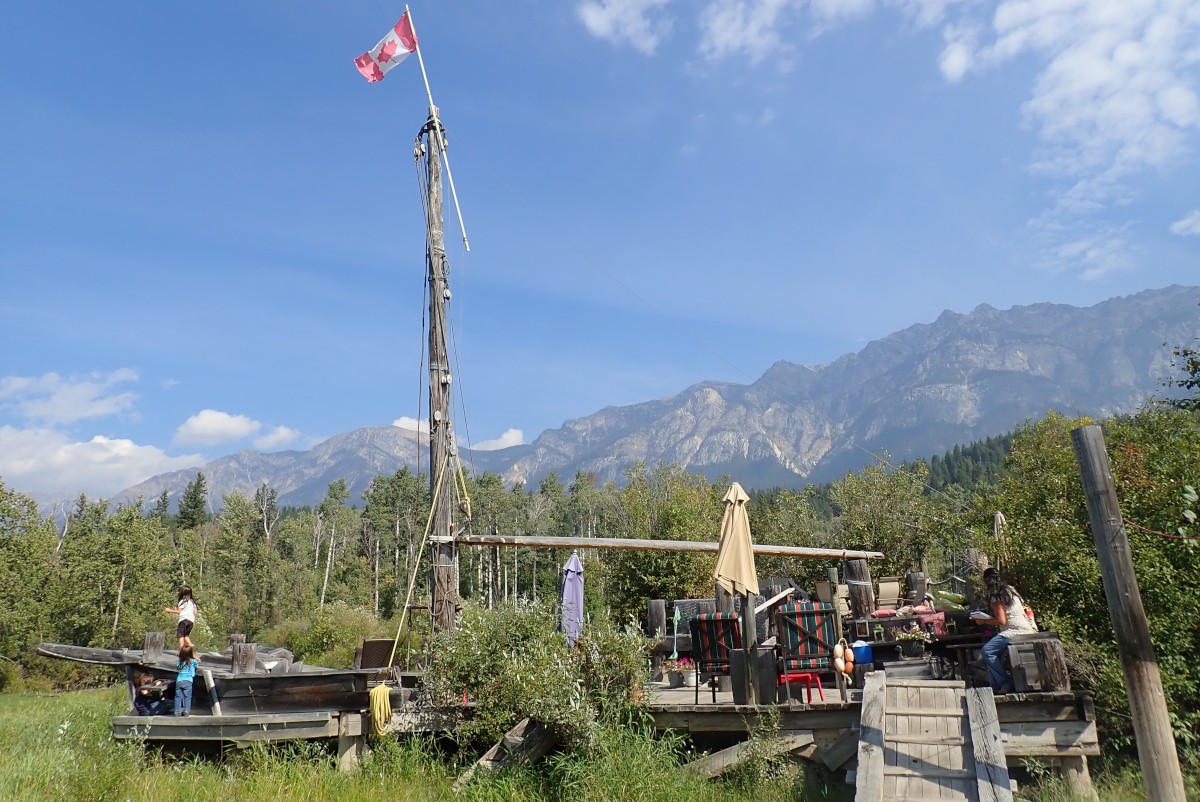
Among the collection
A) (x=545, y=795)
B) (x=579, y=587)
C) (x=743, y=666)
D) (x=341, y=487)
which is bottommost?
(x=545, y=795)

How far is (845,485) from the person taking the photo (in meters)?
30.2

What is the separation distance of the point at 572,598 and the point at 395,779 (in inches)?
163

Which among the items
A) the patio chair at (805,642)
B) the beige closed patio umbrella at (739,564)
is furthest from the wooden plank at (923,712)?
the beige closed patio umbrella at (739,564)

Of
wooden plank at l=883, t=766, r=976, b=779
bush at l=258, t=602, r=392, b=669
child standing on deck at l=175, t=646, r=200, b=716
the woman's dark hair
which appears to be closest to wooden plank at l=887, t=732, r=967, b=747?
wooden plank at l=883, t=766, r=976, b=779

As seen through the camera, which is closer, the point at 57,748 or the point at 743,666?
the point at 743,666

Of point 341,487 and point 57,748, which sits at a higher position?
point 341,487

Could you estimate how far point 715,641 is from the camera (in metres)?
8.80

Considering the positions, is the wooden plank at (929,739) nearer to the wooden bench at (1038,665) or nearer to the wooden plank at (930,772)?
the wooden plank at (930,772)

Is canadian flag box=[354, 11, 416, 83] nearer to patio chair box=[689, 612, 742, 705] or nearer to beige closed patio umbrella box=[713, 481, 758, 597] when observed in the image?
beige closed patio umbrella box=[713, 481, 758, 597]

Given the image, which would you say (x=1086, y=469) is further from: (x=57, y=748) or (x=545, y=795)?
(x=57, y=748)

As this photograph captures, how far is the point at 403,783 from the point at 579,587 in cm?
443

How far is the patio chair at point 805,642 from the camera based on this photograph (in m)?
8.19

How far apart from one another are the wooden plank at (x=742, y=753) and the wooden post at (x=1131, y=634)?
3155 millimetres

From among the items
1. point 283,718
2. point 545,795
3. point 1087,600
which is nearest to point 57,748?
point 283,718
